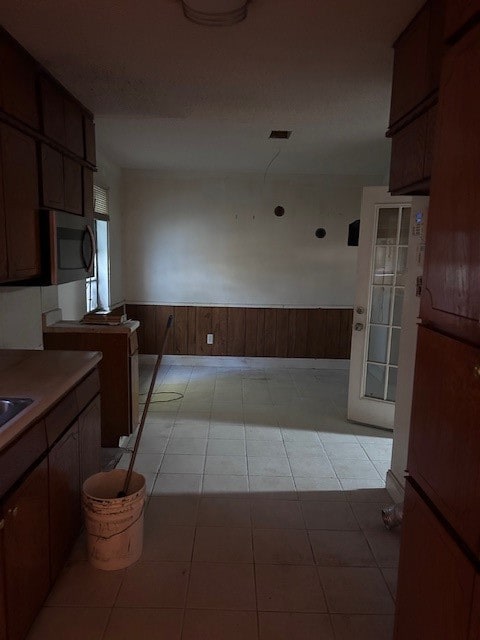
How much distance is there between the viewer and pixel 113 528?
76.2 inches

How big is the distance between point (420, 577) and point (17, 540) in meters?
1.26

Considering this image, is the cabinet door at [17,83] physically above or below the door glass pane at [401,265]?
above

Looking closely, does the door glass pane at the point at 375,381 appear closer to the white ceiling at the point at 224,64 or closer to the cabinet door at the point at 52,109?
the white ceiling at the point at 224,64

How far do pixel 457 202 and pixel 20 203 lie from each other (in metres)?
1.82

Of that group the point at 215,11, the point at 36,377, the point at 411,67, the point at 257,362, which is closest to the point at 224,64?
the point at 215,11

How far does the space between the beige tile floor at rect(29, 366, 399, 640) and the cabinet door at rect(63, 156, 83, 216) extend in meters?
1.73

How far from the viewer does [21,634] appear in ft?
4.94

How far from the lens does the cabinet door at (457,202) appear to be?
101 centimetres

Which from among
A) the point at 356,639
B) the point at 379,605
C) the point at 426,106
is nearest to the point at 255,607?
the point at 356,639

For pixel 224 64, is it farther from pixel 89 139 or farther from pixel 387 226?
pixel 387 226

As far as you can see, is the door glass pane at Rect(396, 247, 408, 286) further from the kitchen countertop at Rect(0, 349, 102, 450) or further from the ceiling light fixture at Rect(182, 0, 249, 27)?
the kitchen countertop at Rect(0, 349, 102, 450)

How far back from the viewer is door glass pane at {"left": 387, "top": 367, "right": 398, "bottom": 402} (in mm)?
3584

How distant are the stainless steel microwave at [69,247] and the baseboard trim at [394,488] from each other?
2243 millimetres

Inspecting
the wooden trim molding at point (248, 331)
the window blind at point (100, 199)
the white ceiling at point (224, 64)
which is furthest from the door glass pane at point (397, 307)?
the window blind at point (100, 199)
